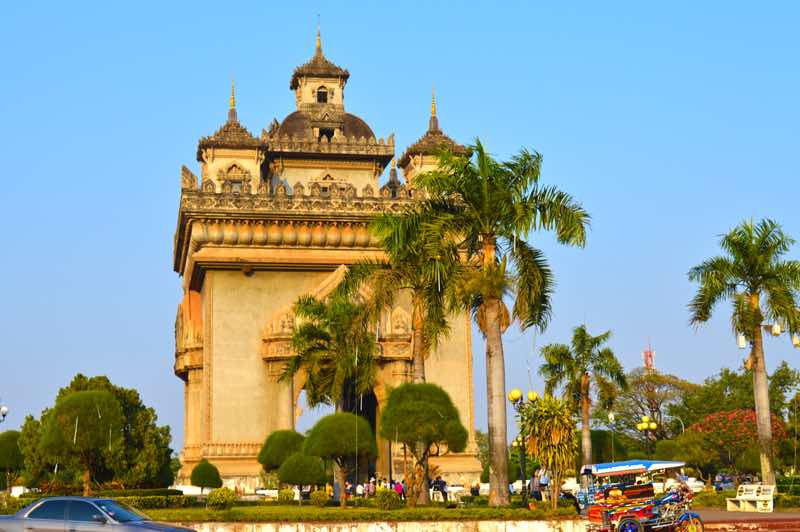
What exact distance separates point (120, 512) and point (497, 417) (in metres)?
8.72

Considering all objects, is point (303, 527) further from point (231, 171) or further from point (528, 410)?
point (231, 171)

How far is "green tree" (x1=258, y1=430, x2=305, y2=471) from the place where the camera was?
117 ft

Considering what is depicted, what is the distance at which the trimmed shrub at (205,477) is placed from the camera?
36.9 m

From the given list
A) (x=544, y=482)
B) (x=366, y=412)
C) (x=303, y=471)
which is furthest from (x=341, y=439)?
(x=366, y=412)

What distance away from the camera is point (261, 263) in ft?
134

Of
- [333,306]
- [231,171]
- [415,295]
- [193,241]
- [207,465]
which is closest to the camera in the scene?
[415,295]

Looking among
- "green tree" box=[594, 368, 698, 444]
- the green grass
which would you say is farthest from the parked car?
"green tree" box=[594, 368, 698, 444]

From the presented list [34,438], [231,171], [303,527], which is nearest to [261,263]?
[231,171]

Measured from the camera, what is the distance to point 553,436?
1017 inches

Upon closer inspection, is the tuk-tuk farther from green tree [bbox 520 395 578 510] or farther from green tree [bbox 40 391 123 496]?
green tree [bbox 40 391 123 496]

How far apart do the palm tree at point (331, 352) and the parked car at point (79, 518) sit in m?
15.0

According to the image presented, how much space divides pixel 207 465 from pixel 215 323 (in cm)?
538

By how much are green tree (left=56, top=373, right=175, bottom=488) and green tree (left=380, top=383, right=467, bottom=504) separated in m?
14.3

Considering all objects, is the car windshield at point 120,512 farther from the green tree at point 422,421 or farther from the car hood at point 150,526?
the green tree at point 422,421
